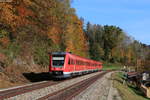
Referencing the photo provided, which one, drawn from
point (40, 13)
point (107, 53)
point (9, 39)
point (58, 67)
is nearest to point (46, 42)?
point (40, 13)

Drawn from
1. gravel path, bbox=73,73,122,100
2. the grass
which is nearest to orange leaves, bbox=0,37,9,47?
gravel path, bbox=73,73,122,100

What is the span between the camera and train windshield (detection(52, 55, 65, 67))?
28.3 metres

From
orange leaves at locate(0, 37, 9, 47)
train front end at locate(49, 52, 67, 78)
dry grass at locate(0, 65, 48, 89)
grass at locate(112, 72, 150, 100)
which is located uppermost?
orange leaves at locate(0, 37, 9, 47)

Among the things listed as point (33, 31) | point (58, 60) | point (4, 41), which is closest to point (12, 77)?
point (58, 60)

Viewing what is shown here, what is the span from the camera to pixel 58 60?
28.5m

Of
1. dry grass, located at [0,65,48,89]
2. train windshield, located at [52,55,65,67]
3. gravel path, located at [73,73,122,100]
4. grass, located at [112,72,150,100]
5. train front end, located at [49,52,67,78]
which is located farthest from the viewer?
train windshield, located at [52,55,65,67]

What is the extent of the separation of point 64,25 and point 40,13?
61.0 feet

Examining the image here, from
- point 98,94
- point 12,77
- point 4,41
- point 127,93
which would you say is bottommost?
point 127,93

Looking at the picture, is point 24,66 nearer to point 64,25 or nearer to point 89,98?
point 89,98

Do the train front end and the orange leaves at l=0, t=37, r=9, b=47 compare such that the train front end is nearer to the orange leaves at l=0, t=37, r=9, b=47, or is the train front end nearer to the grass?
the orange leaves at l=0, t=37, r=9, b=47

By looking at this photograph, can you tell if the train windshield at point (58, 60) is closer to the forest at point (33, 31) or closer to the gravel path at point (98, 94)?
the forest at point (33, 31)

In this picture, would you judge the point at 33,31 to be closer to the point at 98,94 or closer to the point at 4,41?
the point at 4,41

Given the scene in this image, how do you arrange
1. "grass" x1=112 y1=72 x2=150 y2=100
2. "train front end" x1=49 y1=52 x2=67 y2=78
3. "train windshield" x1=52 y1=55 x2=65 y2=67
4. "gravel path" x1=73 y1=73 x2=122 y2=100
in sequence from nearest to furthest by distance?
"gravel path" x1=73 y1=73 x2=122 y2=100 < "grass" x1=112 y1=72 x2=150 y2=100 < "train front end" x1=49 y1=52 x2=67 y2=78 < "train windshield" x1=52 y1=55 x2=65 y2=67

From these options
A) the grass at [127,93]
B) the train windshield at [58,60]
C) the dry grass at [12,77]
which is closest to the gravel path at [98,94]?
the grass at [127,93]
